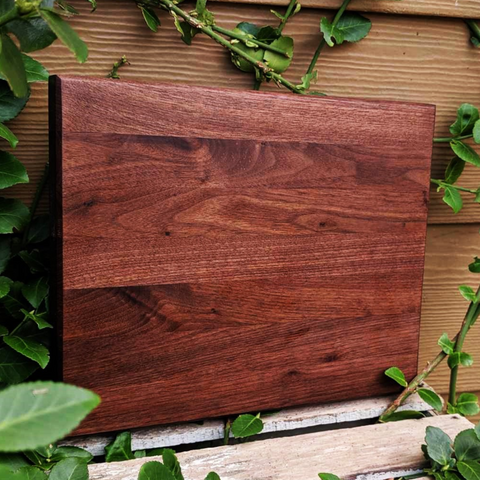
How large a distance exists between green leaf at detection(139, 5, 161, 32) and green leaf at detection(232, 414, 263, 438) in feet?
1.89

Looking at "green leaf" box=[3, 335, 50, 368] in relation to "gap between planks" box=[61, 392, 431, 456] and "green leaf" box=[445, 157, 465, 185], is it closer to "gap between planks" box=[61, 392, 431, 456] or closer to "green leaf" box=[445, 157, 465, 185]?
"gap between planks" box=[61, 392, 431, 456]

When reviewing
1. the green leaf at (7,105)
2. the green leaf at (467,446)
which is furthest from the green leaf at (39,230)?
the green leaf at (467,446)

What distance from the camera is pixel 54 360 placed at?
0.73 metres

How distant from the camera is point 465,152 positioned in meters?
0.94

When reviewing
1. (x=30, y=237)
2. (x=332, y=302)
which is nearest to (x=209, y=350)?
(x=332, y=302)

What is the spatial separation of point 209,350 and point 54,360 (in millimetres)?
208

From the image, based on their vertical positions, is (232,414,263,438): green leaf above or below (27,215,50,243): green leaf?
below

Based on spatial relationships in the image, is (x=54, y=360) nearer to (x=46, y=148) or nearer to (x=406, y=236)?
(x=46, y=148)

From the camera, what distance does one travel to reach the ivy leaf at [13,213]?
730 millimetres

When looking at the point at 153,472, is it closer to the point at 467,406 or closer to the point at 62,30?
the point at 62,30

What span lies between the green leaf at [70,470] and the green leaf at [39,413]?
408 mm

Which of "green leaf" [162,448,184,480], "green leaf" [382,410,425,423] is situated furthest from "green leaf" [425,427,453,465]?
"green leaf" [162,448,184,480]

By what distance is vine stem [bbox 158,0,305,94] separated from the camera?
2.56ft

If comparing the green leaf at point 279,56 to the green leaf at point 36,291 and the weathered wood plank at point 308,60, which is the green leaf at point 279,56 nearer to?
the weathered wood plank at point 308,60
